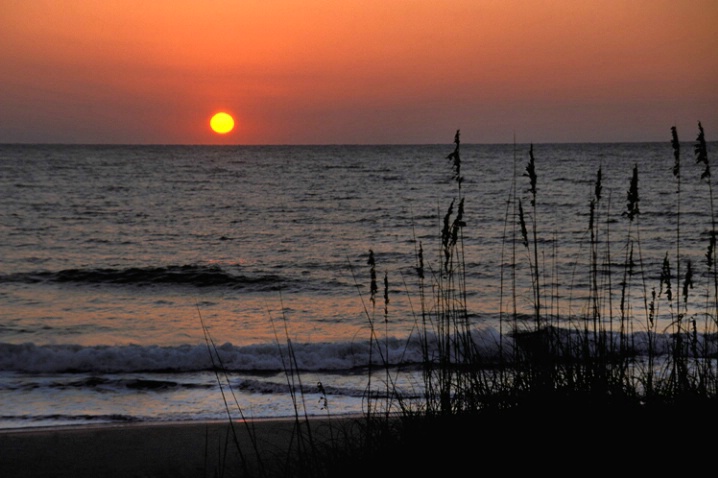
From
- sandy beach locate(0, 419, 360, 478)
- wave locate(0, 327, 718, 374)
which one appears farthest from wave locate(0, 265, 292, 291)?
sandy beach locate(0, 419, 360, 478)

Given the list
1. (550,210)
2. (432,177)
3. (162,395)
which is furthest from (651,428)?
(432,177)

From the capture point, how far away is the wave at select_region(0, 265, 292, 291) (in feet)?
53.1

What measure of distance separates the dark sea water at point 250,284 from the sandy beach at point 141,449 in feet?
2.25

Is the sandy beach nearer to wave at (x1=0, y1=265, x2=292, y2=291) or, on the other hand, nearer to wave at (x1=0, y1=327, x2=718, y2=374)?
wave at (x1=0, y1=327, x2=718, y2=374)

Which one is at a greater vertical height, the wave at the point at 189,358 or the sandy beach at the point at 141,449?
the sandy beach at the point at 141,449

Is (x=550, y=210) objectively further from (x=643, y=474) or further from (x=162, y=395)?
(x=643, y=474)

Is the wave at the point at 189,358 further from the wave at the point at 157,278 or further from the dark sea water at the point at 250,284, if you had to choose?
the wave at the point at 157,278

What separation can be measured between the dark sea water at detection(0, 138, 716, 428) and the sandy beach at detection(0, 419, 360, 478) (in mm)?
686

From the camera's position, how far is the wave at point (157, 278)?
16188 millimetres

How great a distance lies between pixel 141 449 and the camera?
5543 millimetres

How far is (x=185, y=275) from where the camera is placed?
1747 cm

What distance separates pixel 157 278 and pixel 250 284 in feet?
7.90

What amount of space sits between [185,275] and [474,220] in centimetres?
1333

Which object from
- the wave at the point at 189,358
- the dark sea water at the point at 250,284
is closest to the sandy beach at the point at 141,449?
the dark sea water at the point at 250,284
